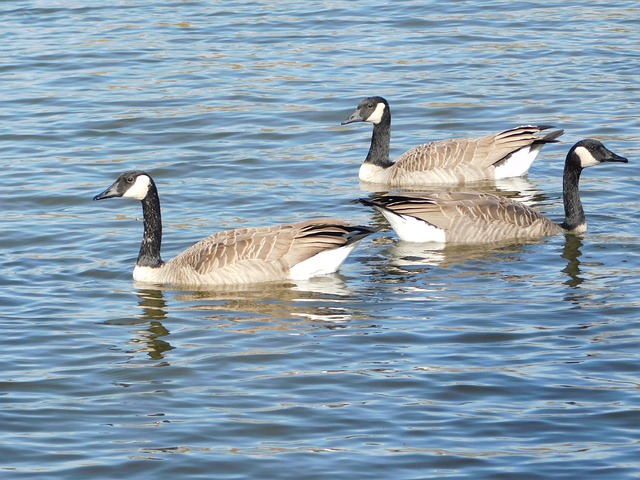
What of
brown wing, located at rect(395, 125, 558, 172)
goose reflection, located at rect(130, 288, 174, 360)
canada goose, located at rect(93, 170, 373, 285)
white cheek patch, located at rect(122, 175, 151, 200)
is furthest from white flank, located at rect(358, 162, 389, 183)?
goose reflection, located at rect(130, 288, 174, 360)

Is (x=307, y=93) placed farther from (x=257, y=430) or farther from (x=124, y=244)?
(x=257, y=430)

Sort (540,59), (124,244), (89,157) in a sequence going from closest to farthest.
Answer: (124,244), (89,157), (540,59)

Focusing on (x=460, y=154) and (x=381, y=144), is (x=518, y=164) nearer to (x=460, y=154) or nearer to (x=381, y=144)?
(x=460, y=154)

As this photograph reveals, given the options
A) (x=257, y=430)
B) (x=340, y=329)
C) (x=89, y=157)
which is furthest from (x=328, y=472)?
(x=89, y=157)

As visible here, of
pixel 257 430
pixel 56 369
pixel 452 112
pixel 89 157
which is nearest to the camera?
pixel 257 430

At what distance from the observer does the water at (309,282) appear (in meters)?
8.88

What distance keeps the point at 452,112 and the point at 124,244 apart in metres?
7.13

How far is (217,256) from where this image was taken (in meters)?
12.6

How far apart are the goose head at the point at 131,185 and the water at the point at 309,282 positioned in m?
0.88

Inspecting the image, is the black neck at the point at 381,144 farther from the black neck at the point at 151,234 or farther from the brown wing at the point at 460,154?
the black neck at the point at 151,234

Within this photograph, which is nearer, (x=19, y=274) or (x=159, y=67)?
(x=19, y=274)

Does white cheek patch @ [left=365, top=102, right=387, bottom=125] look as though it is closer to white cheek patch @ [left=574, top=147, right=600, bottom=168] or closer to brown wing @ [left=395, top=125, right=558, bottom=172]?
brown wing @ [left=395, top=125, right=558, bottom=172]

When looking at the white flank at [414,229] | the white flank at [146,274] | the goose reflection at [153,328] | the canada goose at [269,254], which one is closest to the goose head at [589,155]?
the white flank at [414,229]

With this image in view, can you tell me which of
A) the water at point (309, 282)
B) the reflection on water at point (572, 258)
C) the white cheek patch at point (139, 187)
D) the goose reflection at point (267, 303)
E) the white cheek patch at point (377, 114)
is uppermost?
the white cheek patch at point (139, 187)
